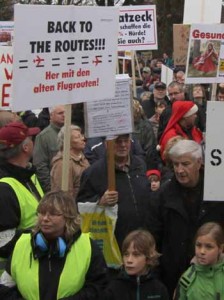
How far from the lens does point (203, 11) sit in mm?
8867

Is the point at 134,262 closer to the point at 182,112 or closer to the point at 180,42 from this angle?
the point at 182,112

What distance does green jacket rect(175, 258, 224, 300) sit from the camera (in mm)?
3574

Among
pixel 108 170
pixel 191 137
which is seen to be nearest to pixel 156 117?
pixel 191 137

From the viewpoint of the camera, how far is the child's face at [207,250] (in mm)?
3607

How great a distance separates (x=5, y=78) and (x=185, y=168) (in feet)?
10.6

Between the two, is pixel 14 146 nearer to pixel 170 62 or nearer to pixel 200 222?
pixel 200 222

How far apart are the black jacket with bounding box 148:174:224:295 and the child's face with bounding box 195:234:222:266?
0.32 m

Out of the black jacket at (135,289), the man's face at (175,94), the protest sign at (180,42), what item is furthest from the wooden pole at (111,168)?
the protest sign at (180,42)

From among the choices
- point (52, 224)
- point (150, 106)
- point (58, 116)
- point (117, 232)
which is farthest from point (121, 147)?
point (150, 106)

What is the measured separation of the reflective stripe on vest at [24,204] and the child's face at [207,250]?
3.13 ft

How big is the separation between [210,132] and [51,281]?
1.33 meters

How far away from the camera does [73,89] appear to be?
13.2ft

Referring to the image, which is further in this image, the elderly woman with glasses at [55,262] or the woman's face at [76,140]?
the woman's face at [76,140]

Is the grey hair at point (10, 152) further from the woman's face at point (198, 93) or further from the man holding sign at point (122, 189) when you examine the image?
the woman's face at point (198, 93)
